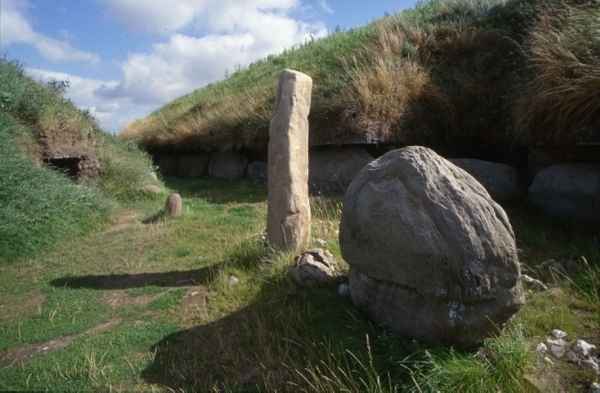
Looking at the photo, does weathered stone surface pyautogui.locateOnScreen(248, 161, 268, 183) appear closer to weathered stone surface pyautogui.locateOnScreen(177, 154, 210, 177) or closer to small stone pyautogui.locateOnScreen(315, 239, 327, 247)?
weathered stone surface pyautogui.locateOnScreen(177, 154, 210, 177)

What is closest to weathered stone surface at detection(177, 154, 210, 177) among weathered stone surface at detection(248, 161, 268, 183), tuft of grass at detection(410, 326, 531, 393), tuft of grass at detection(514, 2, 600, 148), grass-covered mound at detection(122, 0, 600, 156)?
grass-covered mound at detection(122, 0, 600, 156)

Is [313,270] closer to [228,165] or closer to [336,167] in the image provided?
[336,167]

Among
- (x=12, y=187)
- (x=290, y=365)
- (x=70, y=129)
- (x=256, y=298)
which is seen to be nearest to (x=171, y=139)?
(x=70, y=129)

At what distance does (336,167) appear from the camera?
740cm

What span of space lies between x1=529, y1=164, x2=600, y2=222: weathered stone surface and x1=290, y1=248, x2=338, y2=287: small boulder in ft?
10.2

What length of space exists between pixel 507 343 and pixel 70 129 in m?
8.03

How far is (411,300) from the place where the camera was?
2.71m

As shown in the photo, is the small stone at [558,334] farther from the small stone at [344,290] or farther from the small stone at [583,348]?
the small stone at [344,290]

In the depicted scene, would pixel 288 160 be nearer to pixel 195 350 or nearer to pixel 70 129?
pixel 195 350

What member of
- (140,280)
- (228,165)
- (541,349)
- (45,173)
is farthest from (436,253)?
(228,165)

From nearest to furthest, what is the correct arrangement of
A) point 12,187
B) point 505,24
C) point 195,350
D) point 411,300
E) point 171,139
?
point 411,300
point 195,350
point 12,187
point 505,24
point 171,139

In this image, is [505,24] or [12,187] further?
[505,24]

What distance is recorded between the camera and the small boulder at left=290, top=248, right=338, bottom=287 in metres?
3.53

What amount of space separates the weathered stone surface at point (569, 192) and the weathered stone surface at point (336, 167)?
2640 mm
